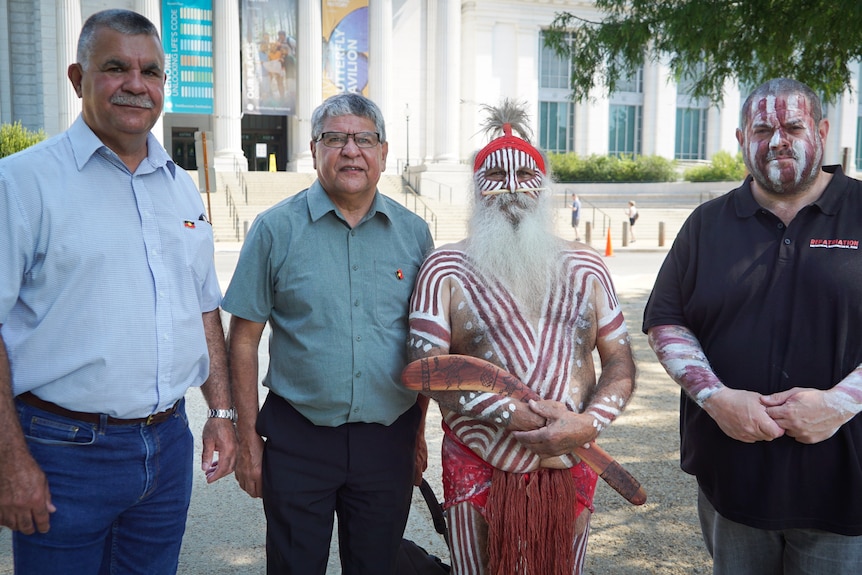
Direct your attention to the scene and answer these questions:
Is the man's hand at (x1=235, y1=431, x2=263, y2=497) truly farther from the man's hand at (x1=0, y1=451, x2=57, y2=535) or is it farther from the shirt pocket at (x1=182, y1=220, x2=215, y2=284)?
the man's hand at (x1=0, y1=451, x2=57, y2=535)

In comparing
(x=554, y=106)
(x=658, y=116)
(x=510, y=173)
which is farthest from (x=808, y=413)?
(x=658, y=116)

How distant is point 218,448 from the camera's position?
2.87 m

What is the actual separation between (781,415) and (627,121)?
50236mm

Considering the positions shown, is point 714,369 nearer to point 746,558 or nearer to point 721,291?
point 721,291

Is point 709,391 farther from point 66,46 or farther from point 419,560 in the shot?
point 66,46

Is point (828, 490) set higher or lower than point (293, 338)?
lower

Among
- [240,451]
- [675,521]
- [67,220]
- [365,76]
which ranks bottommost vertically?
[675,521]

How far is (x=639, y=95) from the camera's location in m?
49.8

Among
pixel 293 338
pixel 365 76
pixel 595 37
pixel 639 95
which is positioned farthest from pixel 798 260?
pixel 639 95

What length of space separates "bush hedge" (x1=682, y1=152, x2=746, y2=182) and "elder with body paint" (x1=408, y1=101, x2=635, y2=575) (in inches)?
1714

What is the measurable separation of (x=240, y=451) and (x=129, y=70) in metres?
1.45

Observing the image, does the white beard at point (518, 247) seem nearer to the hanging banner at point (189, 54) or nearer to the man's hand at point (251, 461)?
the man's hand at point (251, 461)

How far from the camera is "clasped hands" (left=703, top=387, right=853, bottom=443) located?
2.42 meters

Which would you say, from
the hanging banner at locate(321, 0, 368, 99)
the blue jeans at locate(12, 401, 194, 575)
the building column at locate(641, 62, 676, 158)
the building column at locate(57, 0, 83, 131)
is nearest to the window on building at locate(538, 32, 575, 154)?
the building column at locate(641, 62, 676, 158)
